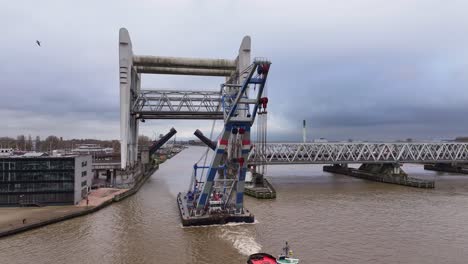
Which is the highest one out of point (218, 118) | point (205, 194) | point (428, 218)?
point (218, 118)

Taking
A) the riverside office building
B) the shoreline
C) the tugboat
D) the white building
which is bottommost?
the tugboat

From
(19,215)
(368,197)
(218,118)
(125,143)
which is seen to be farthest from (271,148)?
(19,215)

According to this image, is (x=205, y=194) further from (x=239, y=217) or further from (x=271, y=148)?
(x=271, y=148)

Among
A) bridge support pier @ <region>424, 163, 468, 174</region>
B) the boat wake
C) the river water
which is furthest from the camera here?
bridge support pier @ <region>424, 163, 468, 174</region>

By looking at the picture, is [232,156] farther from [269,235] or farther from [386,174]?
[386,174]

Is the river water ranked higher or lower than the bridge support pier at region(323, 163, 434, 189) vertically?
lower

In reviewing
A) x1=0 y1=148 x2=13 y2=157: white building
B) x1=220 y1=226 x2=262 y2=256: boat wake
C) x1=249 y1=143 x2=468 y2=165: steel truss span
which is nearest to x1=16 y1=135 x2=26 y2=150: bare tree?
x1=0 y1=148 x2=13 y2=157: white building

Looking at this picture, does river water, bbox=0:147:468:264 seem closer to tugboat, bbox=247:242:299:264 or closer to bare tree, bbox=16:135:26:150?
tugboat, bbox=247:242:299:264
